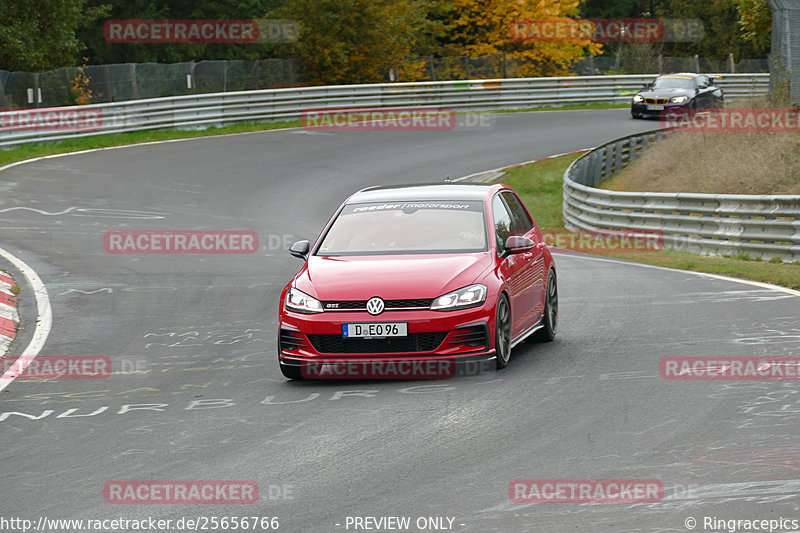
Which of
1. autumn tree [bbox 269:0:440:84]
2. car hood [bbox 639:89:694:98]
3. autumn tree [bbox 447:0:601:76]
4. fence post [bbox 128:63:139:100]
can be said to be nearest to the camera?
fence post [bbox 128:63:139:100]

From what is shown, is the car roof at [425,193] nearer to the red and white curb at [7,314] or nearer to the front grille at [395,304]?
the front grille at [395,304]

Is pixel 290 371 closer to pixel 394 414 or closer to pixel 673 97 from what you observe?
pixel 394 414

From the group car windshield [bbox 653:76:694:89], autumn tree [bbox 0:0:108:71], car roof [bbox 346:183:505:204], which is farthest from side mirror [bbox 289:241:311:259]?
autumn tree [bbox 0:0:108:71]

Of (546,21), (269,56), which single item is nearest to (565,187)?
(546,21)

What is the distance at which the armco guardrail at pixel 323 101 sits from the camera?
32.8 metres

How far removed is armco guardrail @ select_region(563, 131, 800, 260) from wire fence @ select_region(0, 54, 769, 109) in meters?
17.2

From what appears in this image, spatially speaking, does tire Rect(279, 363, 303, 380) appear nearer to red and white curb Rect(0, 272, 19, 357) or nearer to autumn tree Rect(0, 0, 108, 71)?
red and white curb Rect(0, 272, 19, 357)

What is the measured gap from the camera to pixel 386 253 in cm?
1034

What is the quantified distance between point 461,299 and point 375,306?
695mm

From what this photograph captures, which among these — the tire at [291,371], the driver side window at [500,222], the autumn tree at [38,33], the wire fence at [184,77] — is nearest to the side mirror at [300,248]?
the tire at [291,371]

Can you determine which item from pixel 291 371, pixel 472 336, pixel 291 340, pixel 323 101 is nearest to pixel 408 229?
pixel 472 336

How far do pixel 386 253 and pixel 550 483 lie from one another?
4.19 meters

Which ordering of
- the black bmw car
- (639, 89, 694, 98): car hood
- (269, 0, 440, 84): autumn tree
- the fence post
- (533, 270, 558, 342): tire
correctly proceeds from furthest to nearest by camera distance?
(269, 0, 440, 84): autumn tree → (639, 89, 694, 98): car hood → the black bmw car → the fence post → (533, 270, 558, 342): tire

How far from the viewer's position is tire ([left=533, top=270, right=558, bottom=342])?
449 inches
